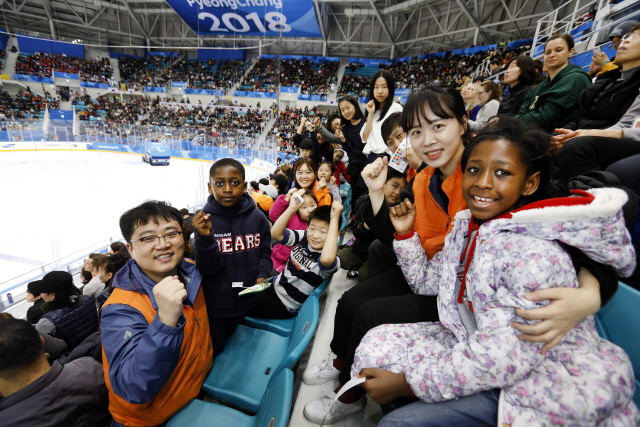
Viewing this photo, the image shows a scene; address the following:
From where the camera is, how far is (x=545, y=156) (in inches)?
34.2

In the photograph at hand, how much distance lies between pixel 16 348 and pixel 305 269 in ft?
4.25

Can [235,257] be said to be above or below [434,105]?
below

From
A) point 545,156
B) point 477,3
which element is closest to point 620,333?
point 545,156

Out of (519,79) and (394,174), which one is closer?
(394,174)

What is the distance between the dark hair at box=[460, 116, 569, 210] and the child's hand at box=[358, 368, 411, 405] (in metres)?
0.64

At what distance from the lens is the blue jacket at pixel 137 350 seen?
922mm

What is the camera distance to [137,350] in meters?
0.93

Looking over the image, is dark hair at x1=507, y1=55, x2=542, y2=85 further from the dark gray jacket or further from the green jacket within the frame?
the dark gray jacket

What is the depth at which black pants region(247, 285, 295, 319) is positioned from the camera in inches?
73.3

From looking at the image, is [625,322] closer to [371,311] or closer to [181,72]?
[371,311]

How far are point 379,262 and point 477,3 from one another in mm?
17856

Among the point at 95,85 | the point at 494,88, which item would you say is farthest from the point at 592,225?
the point at 95,85

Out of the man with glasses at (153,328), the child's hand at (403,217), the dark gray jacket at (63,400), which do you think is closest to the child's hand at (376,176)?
the child's hand at (403,217)

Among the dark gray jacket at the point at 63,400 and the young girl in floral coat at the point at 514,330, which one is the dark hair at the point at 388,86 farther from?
the dark gray jacket at the point at 63,400
